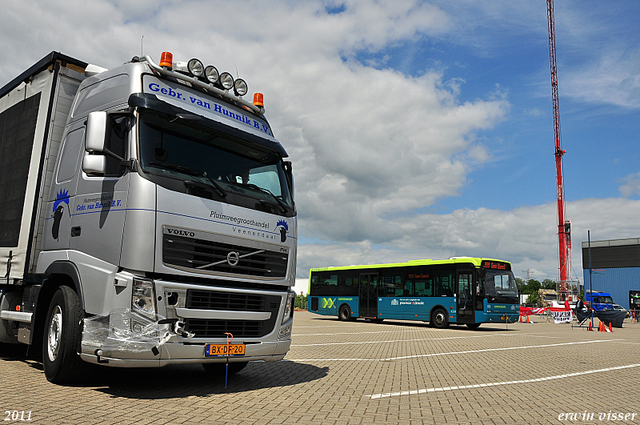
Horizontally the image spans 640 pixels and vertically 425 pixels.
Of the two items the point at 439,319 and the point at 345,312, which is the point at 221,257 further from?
the point at 345,312

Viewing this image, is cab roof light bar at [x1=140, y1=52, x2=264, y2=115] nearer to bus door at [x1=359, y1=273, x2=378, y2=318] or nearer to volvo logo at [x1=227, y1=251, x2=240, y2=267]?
volvo logo at [x1=227, y1=251, x2=240, y2=267]

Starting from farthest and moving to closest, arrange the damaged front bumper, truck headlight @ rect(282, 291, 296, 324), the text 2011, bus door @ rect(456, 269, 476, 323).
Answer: bus door @ rect(456, 269, 476, 323), truck headlight @ rect(282, 291, 296, 324), the damaged front bumper, the text 2011

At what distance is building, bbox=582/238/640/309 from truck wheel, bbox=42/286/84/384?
6436 centimetres

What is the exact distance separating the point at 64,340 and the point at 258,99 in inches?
167

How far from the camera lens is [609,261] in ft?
207

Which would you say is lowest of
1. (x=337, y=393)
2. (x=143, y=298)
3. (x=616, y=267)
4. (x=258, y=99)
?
(x=337, y=393)

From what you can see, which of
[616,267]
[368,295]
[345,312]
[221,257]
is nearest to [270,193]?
[221,257]

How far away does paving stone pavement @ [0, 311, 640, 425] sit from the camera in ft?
17.4

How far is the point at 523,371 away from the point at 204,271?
21.4 feet

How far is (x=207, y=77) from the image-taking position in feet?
24.1

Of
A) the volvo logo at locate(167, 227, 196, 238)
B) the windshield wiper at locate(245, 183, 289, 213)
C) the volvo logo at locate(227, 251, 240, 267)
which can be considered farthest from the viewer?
the windshield wiper at locate(245, 183, 289, 213)

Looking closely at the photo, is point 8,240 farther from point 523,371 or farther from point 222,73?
point 523,371

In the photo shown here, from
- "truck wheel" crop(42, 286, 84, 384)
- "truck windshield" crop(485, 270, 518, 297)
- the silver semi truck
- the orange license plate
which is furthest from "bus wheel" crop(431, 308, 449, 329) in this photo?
"truck wheel" crop(42, 286, 84, 384)

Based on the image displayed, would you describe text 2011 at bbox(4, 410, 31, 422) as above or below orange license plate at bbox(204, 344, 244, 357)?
below
